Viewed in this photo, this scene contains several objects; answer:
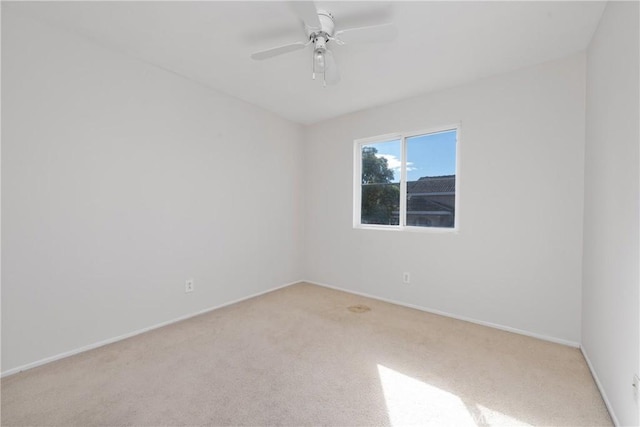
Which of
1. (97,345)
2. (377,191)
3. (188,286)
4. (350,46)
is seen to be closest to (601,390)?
(377,191)

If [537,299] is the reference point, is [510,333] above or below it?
below

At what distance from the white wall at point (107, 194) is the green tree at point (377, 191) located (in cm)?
160

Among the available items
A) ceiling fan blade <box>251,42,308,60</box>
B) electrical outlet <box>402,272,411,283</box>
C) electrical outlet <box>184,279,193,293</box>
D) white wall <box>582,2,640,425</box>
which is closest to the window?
electrical outlet <box>402,272,411,283</box>

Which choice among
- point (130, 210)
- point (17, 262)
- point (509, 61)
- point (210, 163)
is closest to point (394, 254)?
point (509, 61)

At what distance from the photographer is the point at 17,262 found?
1856 mm

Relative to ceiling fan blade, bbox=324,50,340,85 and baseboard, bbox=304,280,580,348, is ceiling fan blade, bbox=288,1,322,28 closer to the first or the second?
ceiling fan blade, bbox=324,50,340,85

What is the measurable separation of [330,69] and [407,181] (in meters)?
1.80

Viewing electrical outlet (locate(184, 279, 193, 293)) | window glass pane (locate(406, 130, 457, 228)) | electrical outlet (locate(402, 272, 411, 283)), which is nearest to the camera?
electrical outlet (locate(184, 279, 193, 293))

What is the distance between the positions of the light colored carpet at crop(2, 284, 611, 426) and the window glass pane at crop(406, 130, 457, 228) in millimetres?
1216

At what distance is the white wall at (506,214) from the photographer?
230 cm

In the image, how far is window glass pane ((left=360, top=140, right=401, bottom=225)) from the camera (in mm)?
3496

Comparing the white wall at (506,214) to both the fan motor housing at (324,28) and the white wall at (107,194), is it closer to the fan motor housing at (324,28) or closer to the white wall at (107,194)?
the fan motor housing at (324,28)

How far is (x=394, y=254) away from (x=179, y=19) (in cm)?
309

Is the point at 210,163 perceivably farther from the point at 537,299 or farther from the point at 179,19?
the point at 537,299
